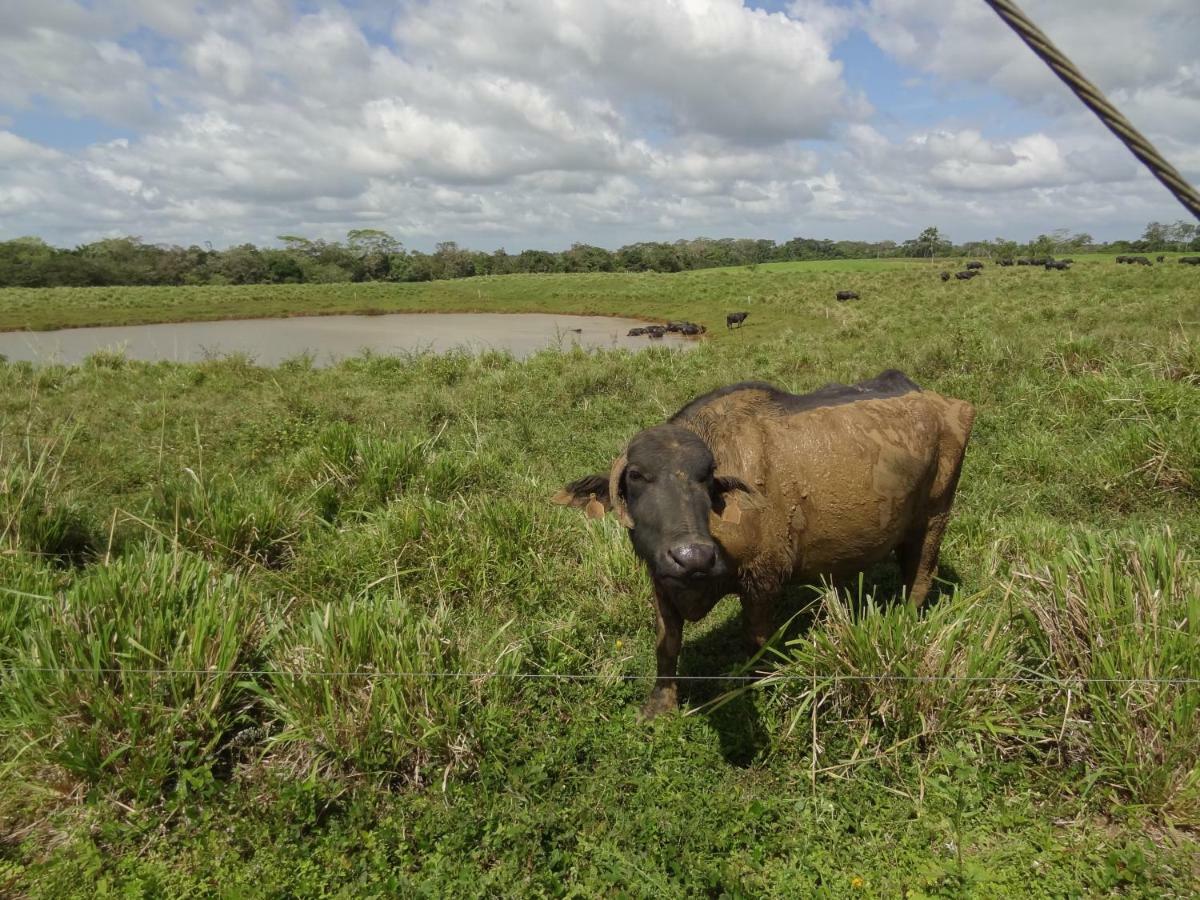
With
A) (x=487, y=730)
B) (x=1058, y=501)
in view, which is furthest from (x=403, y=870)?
(x=1058, y=501)

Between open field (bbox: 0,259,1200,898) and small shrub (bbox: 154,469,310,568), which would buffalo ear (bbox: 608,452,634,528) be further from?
small shrub (bbox: 154,469,310,568)

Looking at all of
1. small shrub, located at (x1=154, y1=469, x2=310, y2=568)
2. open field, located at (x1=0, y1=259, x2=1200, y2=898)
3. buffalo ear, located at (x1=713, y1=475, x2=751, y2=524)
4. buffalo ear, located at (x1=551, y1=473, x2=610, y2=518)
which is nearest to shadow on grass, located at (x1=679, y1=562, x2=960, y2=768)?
open field, located at (x1=0, y1=259, x2=1200, y2=898)

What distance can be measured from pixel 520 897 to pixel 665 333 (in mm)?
24983

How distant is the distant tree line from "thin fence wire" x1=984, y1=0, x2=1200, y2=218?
230 ft

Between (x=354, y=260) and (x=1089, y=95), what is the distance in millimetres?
83856

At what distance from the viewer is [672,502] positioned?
3113 mm

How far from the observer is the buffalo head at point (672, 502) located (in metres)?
2.89

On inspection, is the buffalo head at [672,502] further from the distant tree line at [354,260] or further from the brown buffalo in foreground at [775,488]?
the distant tree line at [354,260]

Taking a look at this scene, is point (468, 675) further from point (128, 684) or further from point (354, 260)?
point (354, 260)

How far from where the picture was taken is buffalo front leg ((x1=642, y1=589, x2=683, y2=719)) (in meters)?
3.87

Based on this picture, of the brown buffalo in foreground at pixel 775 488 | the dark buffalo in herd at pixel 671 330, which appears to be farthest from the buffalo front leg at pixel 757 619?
the dark buffalo in herd at pixel 671 330

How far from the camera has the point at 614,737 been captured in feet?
12.2

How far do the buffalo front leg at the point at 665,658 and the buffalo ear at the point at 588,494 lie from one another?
2.27ft

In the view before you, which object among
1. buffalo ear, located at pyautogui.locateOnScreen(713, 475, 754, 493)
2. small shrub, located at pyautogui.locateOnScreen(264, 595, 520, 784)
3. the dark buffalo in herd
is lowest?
small shrub, located at pyautogui.locateOnScreen(264, 595, 520, 784)
